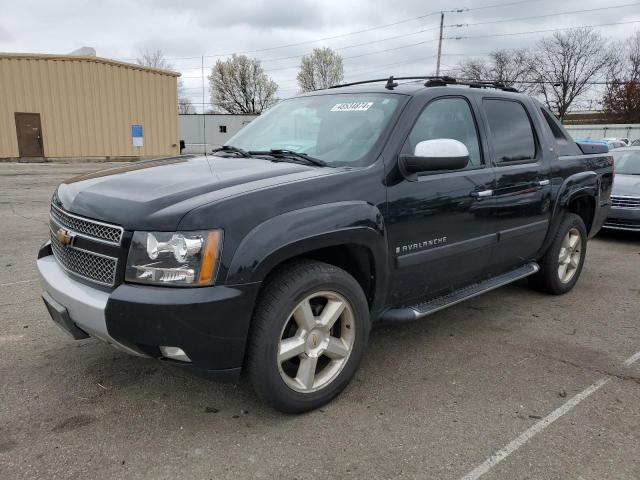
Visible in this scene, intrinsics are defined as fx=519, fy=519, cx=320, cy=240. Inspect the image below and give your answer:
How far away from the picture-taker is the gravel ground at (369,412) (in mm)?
2410

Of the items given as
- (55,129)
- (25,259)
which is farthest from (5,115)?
(25,259)

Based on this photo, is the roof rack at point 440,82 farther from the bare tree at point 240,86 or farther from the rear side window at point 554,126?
the bare tree at point 240,86

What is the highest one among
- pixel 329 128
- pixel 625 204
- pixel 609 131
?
pixel 609 131

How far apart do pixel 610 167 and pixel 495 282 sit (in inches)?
99.1

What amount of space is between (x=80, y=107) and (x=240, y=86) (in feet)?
159

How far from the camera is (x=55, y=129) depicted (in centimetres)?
2391

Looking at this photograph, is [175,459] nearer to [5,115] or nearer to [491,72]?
[5,115]

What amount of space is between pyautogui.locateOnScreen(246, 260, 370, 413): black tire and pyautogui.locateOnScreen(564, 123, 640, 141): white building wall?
46122 mm

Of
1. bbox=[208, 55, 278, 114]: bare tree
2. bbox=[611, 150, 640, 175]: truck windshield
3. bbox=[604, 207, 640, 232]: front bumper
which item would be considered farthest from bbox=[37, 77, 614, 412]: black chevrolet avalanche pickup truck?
bbox=[208, 55, 278, 114]: bare tree

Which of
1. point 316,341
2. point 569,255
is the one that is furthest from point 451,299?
point 569,255

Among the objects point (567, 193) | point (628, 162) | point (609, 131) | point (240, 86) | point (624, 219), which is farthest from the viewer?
point (240, 86)

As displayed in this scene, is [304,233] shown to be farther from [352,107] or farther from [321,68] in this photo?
[321,68]

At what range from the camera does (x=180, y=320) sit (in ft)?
7.62

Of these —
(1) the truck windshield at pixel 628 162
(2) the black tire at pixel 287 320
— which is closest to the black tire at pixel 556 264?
(2) the black tire at pixel 287 320
